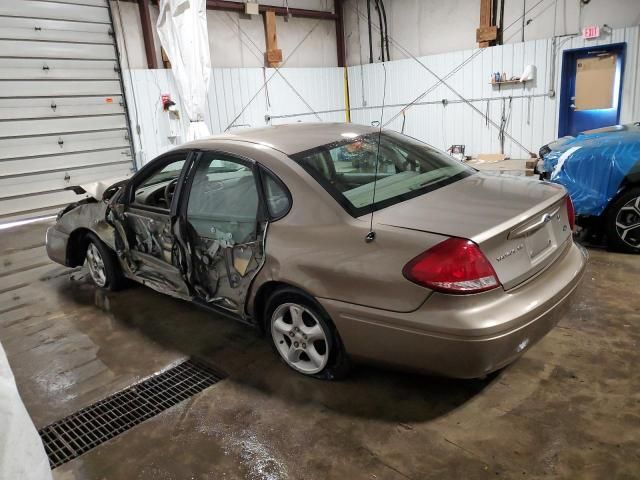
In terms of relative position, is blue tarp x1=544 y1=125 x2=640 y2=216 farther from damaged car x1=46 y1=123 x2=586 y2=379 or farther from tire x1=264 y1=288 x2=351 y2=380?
tire x1=264 y1=288 x2=351 y2=380

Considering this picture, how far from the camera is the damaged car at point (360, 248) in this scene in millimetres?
2076

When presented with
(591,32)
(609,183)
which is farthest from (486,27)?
(609,183)

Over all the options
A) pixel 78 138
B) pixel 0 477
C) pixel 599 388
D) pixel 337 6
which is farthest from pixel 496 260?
pixel 337 6

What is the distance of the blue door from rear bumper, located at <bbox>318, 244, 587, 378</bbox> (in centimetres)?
792

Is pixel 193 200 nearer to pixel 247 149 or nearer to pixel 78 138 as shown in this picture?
pixel 247 149

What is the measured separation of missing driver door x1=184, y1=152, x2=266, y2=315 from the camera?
2.81m

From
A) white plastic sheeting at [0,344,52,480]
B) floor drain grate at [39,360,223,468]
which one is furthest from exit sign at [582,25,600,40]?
white plastic sheeting at [0,344,52,480]

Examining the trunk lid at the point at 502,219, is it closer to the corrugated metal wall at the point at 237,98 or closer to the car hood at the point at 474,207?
the car hood at the point at 474,207

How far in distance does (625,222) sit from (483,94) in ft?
21.8

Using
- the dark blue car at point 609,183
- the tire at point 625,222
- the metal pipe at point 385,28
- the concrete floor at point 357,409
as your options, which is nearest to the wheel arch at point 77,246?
the concrete floor at point 357,409

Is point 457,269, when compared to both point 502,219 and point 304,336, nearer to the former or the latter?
point 502,219

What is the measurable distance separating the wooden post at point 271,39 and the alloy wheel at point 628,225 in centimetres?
870

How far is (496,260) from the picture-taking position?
2105 mm

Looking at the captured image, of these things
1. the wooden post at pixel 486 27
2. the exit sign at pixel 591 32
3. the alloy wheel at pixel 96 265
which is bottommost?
the alloy wheel at pixel 96 265
